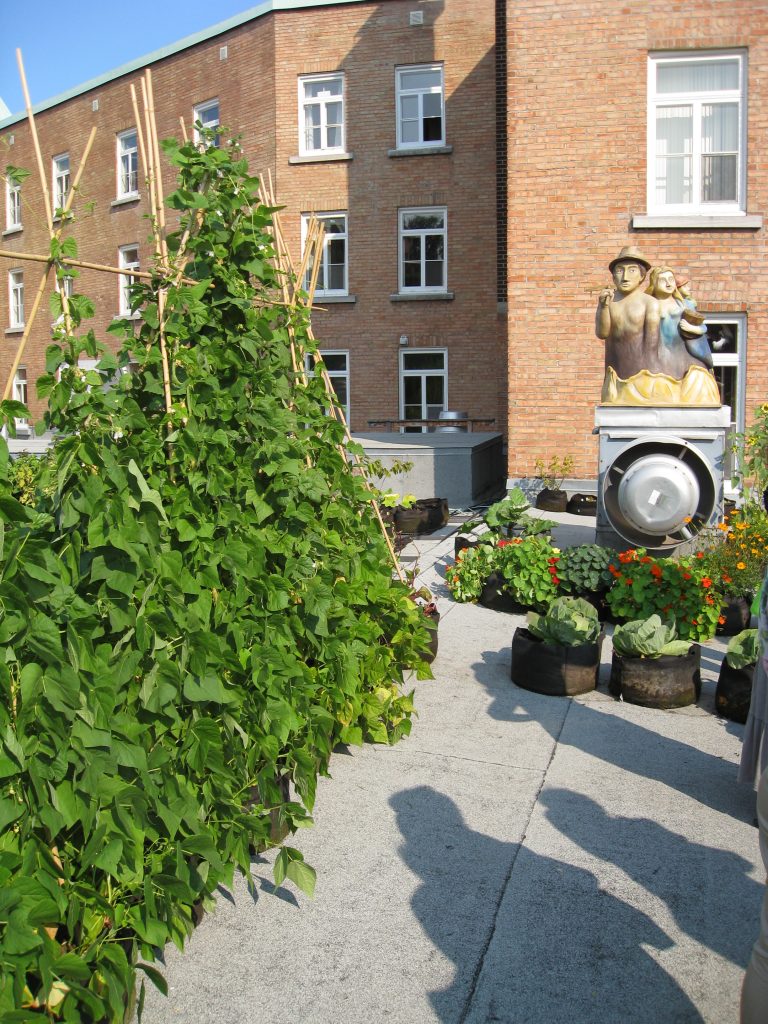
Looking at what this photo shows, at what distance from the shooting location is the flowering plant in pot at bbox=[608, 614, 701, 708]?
528 cm

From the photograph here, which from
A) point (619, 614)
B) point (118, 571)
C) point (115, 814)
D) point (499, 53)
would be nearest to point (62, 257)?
point (118, 571)

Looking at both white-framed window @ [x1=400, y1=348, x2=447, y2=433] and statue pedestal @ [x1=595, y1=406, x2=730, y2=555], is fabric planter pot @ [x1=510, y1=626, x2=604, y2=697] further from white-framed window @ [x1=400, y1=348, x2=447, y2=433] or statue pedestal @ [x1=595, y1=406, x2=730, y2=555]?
white-framed window @ [x1=400, y1=348, x2=447, y2=433]

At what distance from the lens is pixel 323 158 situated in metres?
21.2

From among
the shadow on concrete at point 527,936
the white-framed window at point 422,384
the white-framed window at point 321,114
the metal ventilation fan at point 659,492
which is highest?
the white-framed window at point 321,114

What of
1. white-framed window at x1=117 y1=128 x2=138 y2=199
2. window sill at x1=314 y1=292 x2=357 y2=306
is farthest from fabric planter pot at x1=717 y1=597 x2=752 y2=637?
white-framed window at x1=117 y1=128 x2=138 y2=199

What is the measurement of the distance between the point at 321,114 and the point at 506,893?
21.1 m

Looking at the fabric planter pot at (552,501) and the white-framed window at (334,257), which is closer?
the fabric planter pot at (552,501)

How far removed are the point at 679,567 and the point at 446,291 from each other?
1567cm

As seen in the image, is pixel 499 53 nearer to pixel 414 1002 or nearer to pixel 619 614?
pixel 619 614

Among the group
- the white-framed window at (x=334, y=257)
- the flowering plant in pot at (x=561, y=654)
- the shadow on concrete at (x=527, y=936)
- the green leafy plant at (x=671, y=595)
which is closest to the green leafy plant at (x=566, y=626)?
the flowering plant in pot at (x=561, y=654)

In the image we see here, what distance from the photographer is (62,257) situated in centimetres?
300

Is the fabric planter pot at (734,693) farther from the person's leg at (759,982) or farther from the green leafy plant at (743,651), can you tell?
the person's leg at (759,982)

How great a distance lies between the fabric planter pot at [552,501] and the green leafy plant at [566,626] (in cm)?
699

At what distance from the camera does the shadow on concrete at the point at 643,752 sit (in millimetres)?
4207
